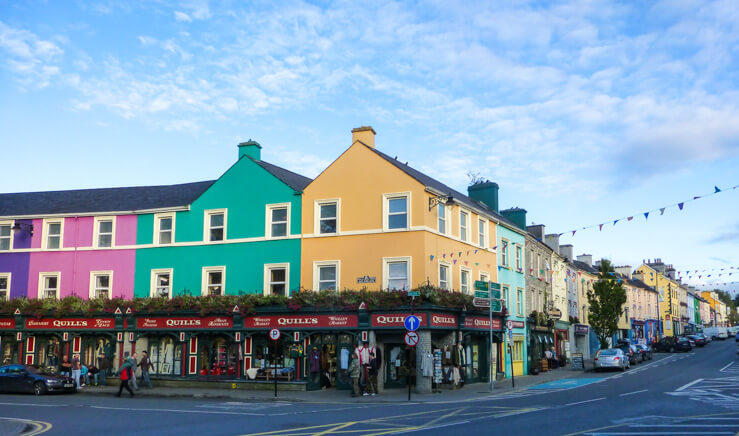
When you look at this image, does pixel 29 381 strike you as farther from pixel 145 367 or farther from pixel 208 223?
pixel 208 223

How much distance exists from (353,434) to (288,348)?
56.4 ft

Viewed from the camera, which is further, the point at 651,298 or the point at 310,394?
the point at 651,298

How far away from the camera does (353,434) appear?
14.6 metres

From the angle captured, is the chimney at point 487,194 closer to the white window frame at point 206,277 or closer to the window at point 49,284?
the white window frame at point 206,277

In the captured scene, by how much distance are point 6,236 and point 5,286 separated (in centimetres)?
285

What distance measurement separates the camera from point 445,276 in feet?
107

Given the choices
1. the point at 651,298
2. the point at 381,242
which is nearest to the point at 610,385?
the point at 381,242

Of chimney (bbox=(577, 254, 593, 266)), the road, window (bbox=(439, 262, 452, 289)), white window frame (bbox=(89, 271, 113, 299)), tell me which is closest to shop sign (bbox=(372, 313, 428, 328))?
window (bbox=(439, 262, 452, 289))

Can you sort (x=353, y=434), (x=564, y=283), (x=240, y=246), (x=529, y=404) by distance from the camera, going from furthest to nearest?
1. (x=564, y=283)
2. (x=240, y=246)
3. (x=529, y=404)
4. (x=353, y=434)

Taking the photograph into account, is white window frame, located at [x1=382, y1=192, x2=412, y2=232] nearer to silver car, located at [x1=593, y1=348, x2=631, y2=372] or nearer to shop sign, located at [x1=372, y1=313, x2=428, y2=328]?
shop sign, located at [x1=372, y1=313, x2=428, y2=328]

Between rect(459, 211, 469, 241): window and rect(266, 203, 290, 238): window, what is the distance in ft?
29.1

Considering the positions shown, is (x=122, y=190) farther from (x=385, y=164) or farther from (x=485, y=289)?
(x=485, y=289)

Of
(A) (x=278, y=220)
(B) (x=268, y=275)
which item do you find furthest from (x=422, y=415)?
(A) (x=278, y=220)

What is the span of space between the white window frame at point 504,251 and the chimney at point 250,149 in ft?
50.1
